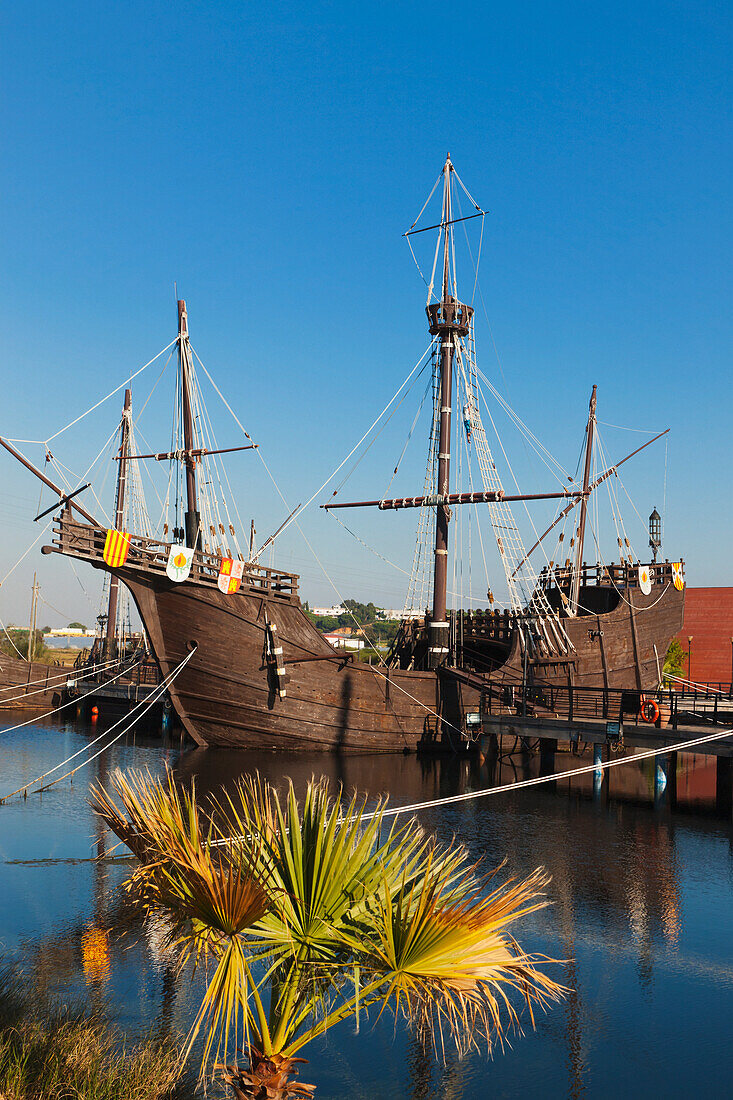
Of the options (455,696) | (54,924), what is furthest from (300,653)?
(54,924)

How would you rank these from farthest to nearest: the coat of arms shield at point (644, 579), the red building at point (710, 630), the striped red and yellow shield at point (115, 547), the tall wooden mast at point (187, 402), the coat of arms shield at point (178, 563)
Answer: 1. the red building at point (710, 630)
2. the coat of arms shield at point (644, 579)
3. the tall wooden mast at point (187, 402)
4. the coat of arms shield at point (178, 563)
5. the striped red and yellow shield at point (115, 547)

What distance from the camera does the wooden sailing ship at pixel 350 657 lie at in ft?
80.1

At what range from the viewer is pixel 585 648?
2955 centimetres

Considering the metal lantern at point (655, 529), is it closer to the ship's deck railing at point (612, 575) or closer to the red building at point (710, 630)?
the ship's deck railing at point (612, 575)

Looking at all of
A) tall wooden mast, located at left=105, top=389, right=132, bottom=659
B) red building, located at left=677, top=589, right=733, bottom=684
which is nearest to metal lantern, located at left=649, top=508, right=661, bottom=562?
red building, located at left=677, top=589, right=733, bottom=684

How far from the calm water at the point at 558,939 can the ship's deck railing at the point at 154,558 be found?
18.6ft

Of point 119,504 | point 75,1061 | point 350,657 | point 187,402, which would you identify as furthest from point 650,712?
point 119,504

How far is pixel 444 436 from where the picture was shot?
2997 cm

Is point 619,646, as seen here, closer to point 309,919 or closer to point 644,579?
point 644,579

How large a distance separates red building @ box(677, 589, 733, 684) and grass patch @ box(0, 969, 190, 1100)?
147 feet

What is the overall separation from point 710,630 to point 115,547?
37453 millimetres

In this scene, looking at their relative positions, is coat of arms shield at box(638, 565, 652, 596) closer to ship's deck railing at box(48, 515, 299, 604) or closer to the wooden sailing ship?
the wooden sailing ship

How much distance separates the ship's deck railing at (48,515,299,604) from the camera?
67.9 ft

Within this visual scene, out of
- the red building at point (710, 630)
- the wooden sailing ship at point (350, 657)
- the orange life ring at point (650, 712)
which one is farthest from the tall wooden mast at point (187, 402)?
the red building at point (710, 630)
